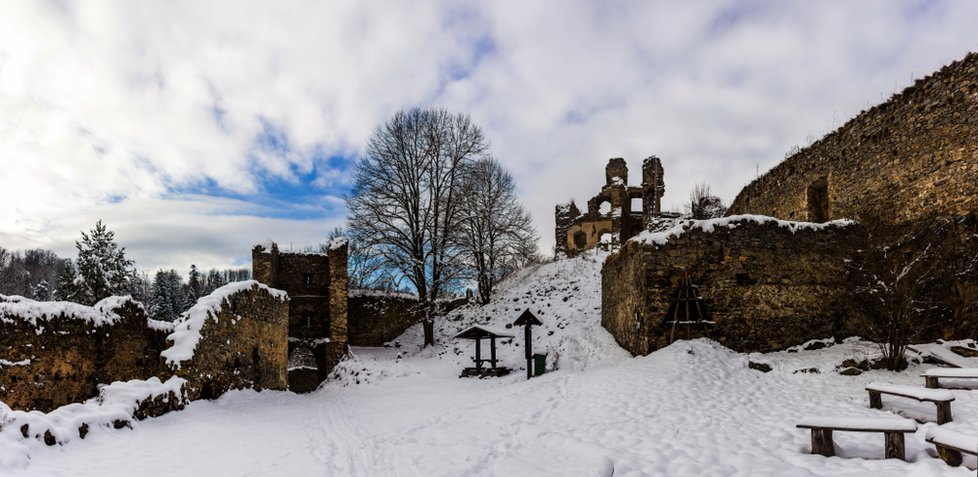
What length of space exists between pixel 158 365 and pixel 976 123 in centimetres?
1687

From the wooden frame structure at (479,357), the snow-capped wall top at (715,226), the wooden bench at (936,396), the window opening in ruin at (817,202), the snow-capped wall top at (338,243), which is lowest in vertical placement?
the wooden frame structure at (479,357)

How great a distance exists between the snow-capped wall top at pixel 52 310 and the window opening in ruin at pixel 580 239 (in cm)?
2903

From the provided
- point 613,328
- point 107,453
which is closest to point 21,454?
point 107,453

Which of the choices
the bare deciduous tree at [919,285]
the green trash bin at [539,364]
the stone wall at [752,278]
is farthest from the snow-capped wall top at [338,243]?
the bare deciduous tree at [919,285]

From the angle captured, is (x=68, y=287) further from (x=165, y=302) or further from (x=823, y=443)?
(x=823, y=443)

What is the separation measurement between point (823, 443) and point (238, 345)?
40.3ft

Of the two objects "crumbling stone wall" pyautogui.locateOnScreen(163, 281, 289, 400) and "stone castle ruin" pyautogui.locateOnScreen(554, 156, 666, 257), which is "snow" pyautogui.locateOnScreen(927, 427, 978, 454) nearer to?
"crumbling stone wall" pyautogui.locateOnScreen(163, 281, 289, 400)

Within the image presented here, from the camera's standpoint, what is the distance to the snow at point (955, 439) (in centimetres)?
396

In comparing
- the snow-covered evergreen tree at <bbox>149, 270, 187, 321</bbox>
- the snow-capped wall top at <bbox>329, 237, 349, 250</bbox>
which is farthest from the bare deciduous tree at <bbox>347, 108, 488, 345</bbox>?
the snow-covered evergreen tree at <bbox>149, 270, 187, 321</bbox>

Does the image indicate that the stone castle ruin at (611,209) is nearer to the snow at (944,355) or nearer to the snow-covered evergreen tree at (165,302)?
the snow at (944,355)

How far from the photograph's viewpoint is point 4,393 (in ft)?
24.1

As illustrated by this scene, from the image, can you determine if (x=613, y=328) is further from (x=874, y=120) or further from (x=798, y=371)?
(x=874, y=120)

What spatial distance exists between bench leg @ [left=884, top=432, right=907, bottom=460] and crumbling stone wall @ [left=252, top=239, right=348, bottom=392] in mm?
19417

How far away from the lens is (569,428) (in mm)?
7578
